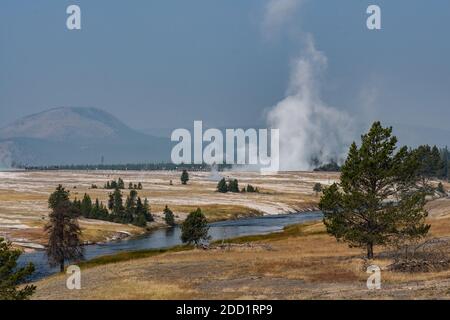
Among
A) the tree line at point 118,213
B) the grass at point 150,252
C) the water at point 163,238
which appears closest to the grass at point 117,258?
the grass at point 150,252

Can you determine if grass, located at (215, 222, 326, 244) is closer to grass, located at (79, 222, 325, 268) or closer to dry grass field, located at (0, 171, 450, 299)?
grass, located at (79, 222, 325, 268)

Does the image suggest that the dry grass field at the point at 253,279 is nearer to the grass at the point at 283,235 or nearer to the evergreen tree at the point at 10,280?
the evergreen tree at the point at 10,280

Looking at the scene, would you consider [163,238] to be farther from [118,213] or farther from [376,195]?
[376,195]
